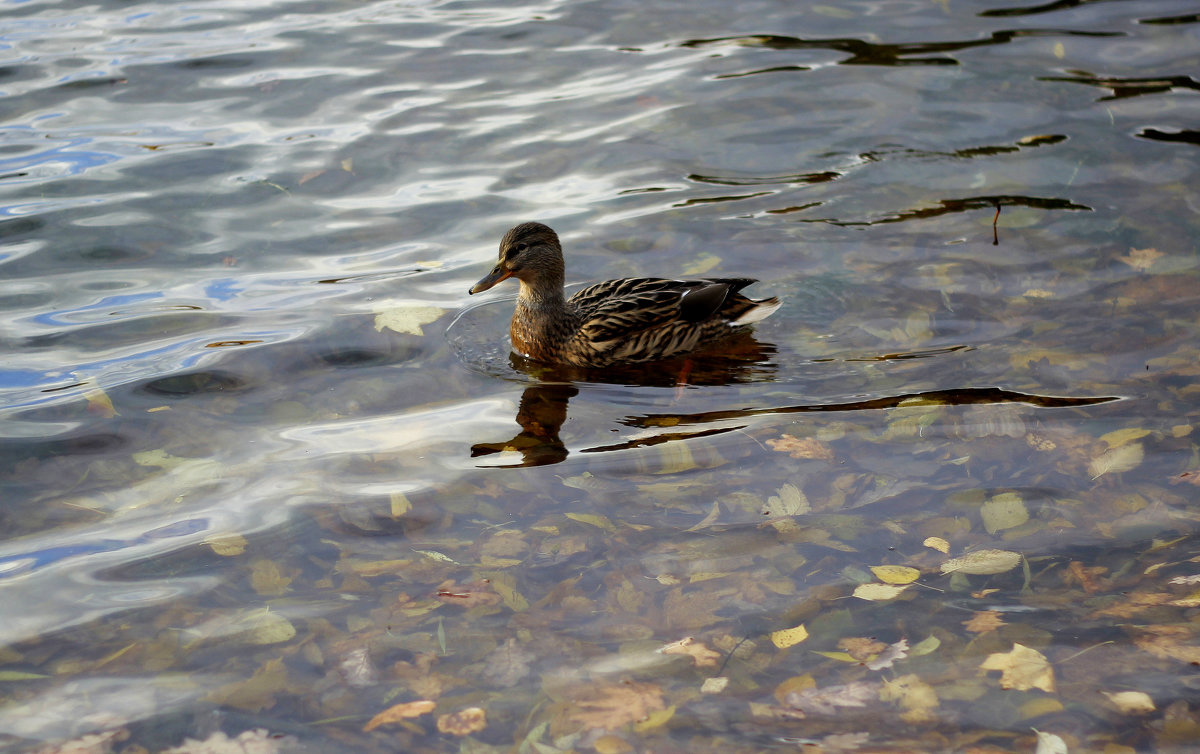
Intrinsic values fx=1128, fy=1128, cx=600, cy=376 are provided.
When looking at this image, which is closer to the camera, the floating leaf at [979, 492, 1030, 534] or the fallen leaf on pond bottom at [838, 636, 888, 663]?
the fallen leaf on pond bottom at [838, 636, 888, 663]

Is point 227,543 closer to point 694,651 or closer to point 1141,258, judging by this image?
point 694,651

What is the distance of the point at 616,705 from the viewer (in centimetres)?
489

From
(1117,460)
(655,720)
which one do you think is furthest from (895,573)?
(1117,460)

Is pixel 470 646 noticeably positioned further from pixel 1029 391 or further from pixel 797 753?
Answer: pixel 1029 391

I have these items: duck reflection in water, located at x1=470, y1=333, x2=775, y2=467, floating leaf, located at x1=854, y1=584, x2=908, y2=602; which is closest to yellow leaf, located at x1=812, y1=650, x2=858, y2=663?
floating leaf, located at x1=854, y1=584, x2=908, y2=602

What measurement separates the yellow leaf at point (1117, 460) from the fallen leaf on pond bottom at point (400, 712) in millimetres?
3819

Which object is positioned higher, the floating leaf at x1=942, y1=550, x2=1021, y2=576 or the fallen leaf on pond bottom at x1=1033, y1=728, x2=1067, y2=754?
the floating leaf at x1=942, y1=550, x2=1021, y2=576

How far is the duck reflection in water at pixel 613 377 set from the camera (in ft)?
22.9

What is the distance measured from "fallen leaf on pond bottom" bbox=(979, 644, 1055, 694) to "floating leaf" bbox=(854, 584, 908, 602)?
0.56 m

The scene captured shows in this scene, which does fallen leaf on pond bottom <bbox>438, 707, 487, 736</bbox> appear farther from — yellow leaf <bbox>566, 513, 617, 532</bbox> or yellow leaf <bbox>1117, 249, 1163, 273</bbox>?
yellow leaf <bbox>1117, 249, 1163, 273</bbox>

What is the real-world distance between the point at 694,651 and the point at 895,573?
1135 millimetres

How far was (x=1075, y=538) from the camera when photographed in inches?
227

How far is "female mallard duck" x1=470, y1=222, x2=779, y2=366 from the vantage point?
8.11m

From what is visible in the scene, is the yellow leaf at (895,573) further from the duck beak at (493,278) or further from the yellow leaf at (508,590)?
the duck beak at (493,278)
